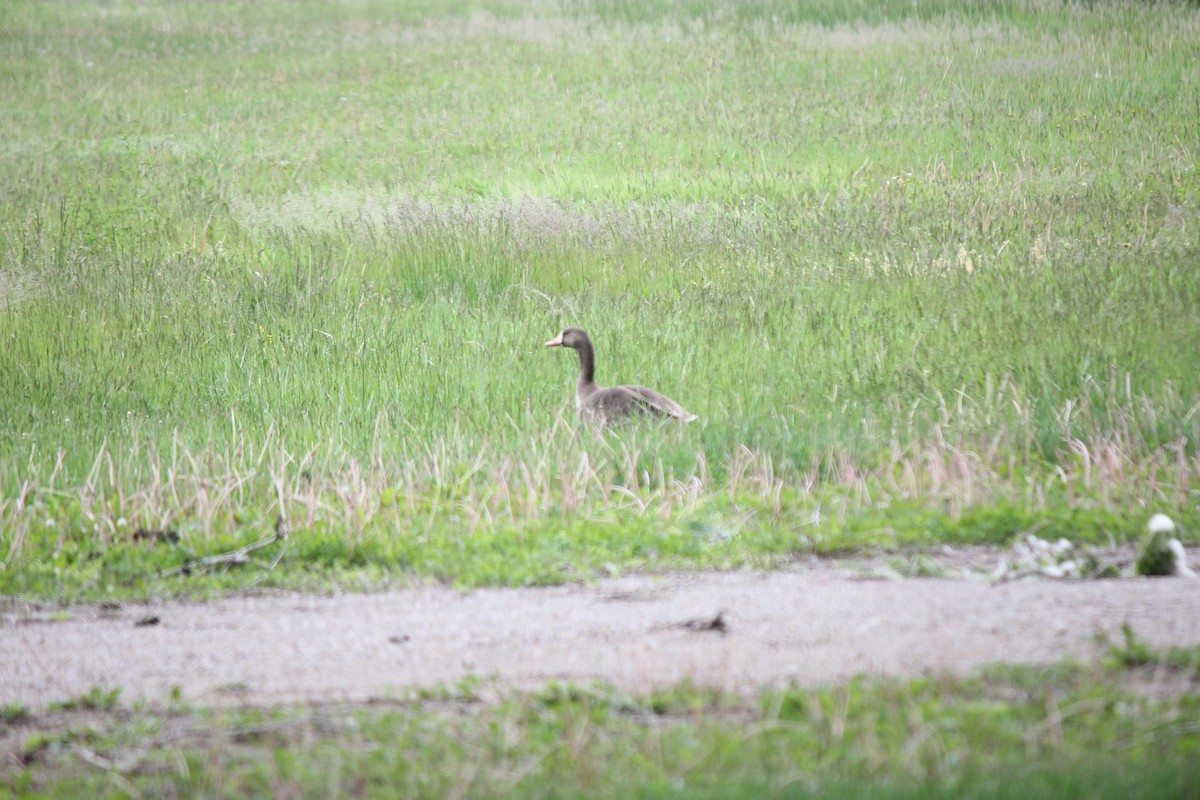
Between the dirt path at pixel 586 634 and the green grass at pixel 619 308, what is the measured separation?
1.53 ft

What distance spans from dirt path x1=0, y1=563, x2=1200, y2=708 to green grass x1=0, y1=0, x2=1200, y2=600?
467mm

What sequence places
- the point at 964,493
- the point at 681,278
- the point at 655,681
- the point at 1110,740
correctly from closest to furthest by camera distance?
the point at 1110,740 < the point at 655,681 < the point at 964,493 < the point at 681,278

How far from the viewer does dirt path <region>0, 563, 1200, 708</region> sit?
16.5ft

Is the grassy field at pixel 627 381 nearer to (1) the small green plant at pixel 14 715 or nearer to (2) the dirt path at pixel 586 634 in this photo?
(1) the small green plant at pixel 14 715

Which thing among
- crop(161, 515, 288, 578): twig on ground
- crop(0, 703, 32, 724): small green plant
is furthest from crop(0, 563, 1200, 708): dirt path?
crop(161, 515, 288, 578): twig on ground

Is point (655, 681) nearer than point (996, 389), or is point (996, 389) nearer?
point (655, 681)

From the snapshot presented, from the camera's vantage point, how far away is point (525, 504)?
7.54 metres

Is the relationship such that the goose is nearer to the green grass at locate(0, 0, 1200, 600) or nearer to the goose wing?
the goose wing

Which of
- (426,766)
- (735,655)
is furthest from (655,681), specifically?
(426,766)

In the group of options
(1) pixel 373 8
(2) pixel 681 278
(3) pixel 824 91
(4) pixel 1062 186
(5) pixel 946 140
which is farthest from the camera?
(1) pixel 373 8

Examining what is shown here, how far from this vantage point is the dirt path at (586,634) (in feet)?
16.5

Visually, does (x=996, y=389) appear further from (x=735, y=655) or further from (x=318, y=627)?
(x=318, y=627)

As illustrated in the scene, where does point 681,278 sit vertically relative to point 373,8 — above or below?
below

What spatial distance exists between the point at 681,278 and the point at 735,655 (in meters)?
7.51
